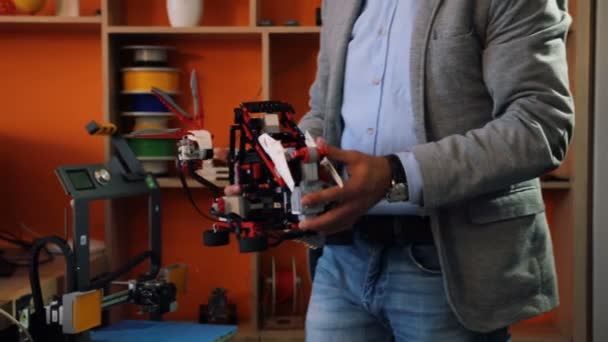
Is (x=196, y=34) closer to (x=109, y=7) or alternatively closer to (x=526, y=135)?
(x=109, y=7)

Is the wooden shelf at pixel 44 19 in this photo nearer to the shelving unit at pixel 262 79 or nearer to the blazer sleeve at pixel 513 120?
the shelving unit at pixel 262 79

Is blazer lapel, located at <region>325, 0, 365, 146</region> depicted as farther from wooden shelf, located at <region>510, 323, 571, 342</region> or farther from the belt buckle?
wooden shelf, located at <region>510, 323, 571, 342</region>

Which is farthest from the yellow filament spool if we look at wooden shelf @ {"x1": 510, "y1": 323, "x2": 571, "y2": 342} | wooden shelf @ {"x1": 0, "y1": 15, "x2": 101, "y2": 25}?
wooden shelf @ {"x1": 510, "y1": 323, "x2": 571, "y2": 342}

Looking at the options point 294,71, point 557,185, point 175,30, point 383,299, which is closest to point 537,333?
point 557,185

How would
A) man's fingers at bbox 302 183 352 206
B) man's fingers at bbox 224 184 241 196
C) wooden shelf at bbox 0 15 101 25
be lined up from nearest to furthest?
man's fingers at bbox 302 183 352 206
man's fingers at bbox 224 184 241 196
wooden shelf at bbox 0 15 101 25

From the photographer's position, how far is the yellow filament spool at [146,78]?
268 centimetres

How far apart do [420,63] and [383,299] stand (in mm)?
339

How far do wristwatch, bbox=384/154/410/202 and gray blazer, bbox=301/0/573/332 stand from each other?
0.02 meters

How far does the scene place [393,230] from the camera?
3.75ft

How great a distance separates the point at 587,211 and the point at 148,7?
1.66 metres

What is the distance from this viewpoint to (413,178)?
39.5 inches

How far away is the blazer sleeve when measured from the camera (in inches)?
39.4

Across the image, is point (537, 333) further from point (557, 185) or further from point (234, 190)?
point (234, 190)

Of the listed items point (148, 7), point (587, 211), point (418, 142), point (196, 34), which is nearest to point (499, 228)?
point (418, 142)
